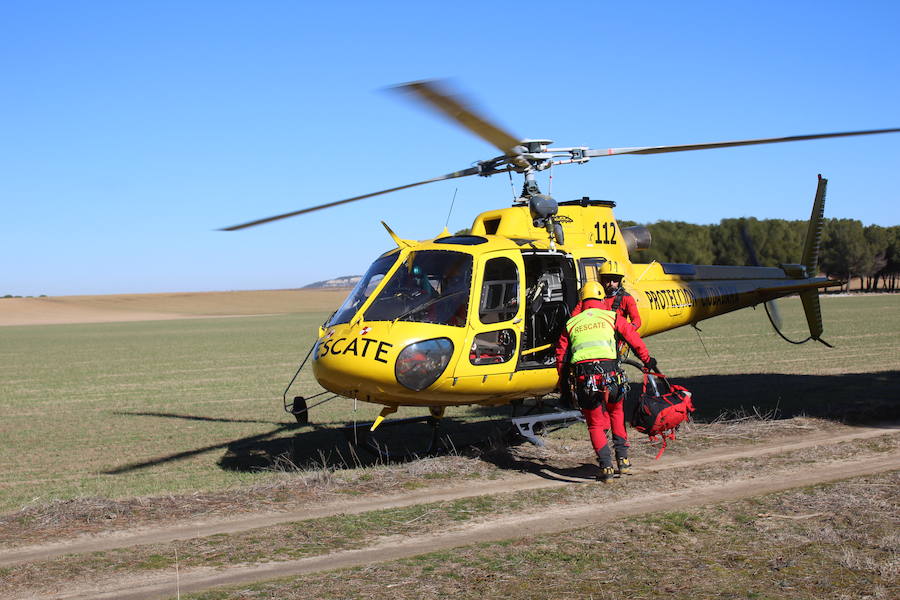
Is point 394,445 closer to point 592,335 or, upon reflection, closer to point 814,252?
point 592,335

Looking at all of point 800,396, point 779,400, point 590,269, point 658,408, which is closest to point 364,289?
point 590,269

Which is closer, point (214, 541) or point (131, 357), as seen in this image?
point (214, 541)

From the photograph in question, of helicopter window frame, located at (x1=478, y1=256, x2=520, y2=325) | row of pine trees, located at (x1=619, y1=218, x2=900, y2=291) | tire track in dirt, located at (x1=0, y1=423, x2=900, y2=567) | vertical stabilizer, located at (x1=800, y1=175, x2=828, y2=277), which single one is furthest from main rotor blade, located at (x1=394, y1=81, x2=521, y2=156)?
row of pine trees, located at (x1=619, y1=218, x2=900, y2=291)

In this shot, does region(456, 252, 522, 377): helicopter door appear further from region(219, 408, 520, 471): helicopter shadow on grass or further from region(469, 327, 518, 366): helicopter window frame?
region(219, 408, 520, 471): helicopter shadow on grass

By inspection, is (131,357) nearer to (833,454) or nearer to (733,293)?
(733,293)

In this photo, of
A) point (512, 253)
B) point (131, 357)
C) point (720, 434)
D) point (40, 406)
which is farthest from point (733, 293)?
point (131, 357)

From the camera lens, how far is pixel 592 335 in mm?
8375

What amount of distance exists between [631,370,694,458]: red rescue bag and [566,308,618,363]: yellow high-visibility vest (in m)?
0.71

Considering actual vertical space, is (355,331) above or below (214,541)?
above

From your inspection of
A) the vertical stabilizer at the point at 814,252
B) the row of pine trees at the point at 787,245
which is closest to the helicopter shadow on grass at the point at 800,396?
the vertical stabilizer at the point at 814,252

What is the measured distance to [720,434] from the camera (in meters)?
10.2

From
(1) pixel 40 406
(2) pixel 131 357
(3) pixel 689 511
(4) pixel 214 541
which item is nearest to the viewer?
(4) pixel 214 541

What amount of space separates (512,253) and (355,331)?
6.80ft

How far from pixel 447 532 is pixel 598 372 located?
97.8 inches
